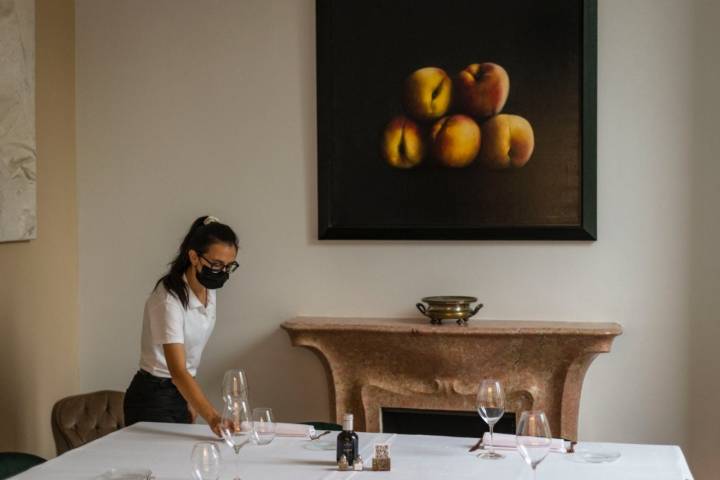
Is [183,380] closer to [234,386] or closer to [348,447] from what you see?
[234,386]

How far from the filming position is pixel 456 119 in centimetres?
439

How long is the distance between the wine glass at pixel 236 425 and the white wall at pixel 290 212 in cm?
186

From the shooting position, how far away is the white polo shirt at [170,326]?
11.5ft

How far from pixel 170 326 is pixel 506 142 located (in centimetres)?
179

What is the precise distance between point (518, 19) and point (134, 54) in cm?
195

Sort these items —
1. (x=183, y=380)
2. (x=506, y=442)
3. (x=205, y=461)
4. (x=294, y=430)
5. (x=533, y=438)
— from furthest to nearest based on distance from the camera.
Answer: (x=183, y=380)
(x=294, y=430)
(x=506, y=442)
(x=533, y=438)
(x=205, y=461)

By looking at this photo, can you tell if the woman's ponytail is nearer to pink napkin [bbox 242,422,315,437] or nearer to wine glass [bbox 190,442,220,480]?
pink napkin [bbox 242,422,315,437]

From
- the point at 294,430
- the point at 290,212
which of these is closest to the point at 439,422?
the point at 290,212

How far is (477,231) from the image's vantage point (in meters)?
4.39

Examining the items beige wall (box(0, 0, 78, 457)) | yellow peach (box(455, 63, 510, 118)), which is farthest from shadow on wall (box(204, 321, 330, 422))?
yellow peach (box(455, 63, 510, 118))

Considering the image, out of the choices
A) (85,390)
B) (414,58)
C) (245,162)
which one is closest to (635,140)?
(414,58)

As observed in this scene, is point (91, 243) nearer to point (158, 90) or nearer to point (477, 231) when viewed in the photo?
point (158, 90)

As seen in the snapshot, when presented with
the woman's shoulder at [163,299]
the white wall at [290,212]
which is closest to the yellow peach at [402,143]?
the white wall at [290,212]

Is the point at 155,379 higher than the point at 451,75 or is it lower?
lower
